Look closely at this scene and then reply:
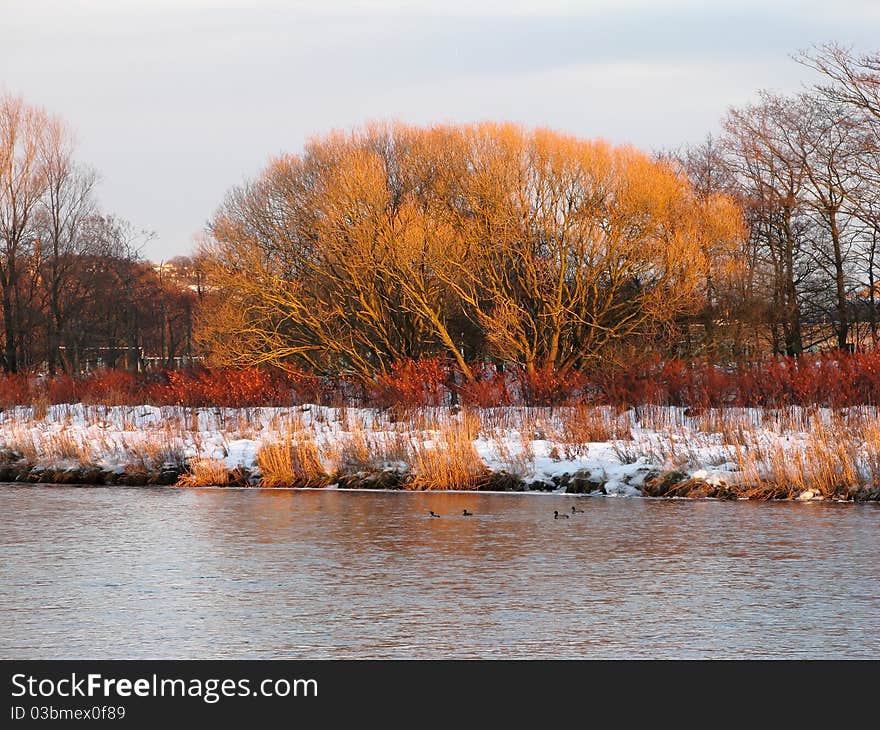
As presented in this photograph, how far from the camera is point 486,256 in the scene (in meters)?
29.8

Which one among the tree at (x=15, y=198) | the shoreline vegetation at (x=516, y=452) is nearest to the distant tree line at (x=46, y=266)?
the tree at (x=15, y=198)

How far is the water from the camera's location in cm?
752

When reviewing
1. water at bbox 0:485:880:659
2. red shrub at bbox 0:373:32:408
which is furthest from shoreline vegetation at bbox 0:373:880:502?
red shrub at bbox 0:373:32:408

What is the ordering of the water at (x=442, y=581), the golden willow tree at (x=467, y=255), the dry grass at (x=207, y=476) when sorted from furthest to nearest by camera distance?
1. the golden willow tree at (x=467, y=255)
2. the dry grass at (x=207, y=476)
3. the water at (x=442, y=581)

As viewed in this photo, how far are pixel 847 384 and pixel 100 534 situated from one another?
1361cm

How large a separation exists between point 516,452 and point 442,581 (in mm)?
8291

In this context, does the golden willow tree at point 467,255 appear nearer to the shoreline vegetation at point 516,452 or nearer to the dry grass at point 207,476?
the shoreline vegetation at point 516,452

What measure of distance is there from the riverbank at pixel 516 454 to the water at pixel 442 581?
3.56 ft

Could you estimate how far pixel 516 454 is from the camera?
1769 cm

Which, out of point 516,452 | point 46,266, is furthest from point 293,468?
point 46,266

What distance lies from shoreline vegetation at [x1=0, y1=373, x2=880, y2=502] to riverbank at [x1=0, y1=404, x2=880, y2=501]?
0.03 m

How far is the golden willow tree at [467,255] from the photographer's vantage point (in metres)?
29.5

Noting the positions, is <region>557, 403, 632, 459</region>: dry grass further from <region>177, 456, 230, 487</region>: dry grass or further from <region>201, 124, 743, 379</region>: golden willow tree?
<region>201, 124, 743, 379</region>: golden willow tree

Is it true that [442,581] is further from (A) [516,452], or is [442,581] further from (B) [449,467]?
(A) [516,452]
